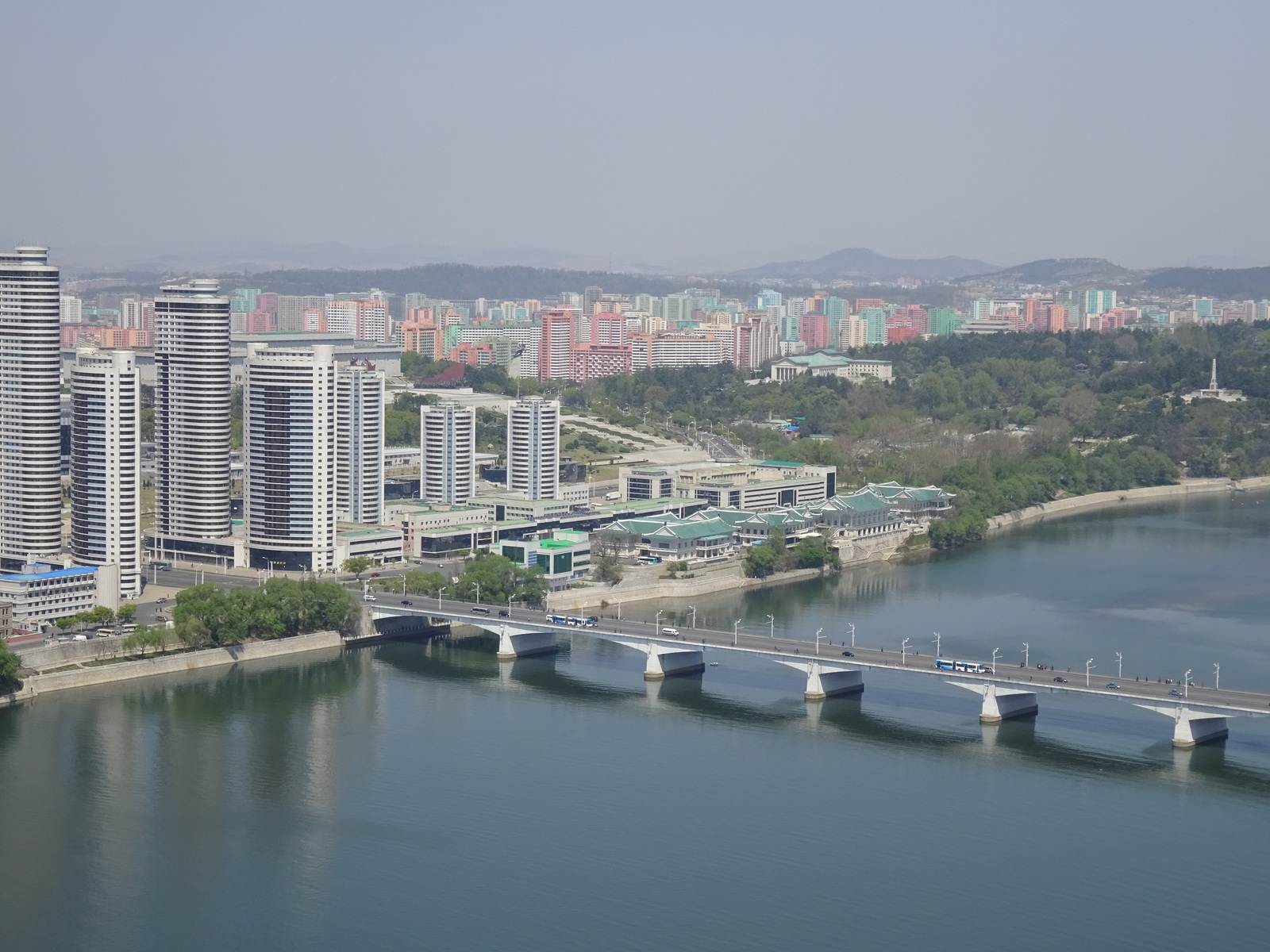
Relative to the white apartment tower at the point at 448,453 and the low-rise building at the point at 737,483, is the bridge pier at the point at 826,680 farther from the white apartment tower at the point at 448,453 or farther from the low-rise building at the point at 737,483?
the white apartment tower at the point at 448,453

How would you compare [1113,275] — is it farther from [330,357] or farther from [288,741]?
[288,741]

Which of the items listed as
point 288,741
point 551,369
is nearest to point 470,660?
point 288,741

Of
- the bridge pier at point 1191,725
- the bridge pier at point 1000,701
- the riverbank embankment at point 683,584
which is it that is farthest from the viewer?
the riverbank embankment at point 683,584

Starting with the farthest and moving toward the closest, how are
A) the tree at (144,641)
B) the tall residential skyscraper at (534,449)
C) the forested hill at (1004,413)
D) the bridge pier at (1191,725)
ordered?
the forested hill at (1004,413)
the tall residential skyscraper at (534,449)
the tree at (144,641)
the bridge pier at (1191,725)

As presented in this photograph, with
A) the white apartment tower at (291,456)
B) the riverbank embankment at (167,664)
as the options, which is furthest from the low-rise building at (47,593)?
the white apartment tower at (291,456)

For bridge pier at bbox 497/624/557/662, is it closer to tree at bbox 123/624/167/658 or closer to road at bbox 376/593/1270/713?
road at bbox 376/593/1270/713

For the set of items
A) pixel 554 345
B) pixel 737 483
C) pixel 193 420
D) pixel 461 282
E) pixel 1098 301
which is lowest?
pixel 737 483

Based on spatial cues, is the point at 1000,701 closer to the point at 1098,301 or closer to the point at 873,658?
the point at 873,658

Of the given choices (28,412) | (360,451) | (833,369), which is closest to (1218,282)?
(833,369)
